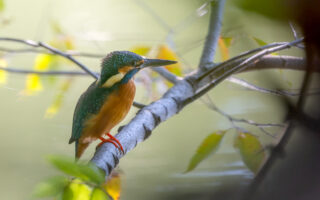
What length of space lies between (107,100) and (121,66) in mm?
58

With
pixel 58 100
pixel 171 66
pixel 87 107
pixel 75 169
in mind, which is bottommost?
pixel 58 100

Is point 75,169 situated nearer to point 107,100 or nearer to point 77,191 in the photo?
point 77,191

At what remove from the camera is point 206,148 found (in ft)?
2.07

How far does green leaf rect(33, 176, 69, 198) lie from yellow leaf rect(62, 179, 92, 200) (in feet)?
0.04

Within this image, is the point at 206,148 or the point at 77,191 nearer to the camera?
the point at 77,191

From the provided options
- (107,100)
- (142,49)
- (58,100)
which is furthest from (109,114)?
(58,100)

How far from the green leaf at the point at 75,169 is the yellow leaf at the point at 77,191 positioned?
0.03 m

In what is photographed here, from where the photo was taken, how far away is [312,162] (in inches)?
7.2

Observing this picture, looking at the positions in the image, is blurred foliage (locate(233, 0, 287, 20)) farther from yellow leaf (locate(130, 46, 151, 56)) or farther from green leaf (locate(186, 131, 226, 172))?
yellow leaf (locate(130, 46, 151, 56))

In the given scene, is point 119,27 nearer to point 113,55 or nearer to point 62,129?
point 62,129

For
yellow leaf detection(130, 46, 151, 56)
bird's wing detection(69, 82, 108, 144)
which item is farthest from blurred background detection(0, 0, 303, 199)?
bird's wing detection(69, 82, 108, 144)

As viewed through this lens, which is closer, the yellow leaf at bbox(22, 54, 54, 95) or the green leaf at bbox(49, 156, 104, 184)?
the green leaf at bbox(49, 156, 104, 184)

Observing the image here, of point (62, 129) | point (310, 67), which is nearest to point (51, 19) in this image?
point (62, 129)

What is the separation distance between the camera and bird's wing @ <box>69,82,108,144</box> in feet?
1.64
